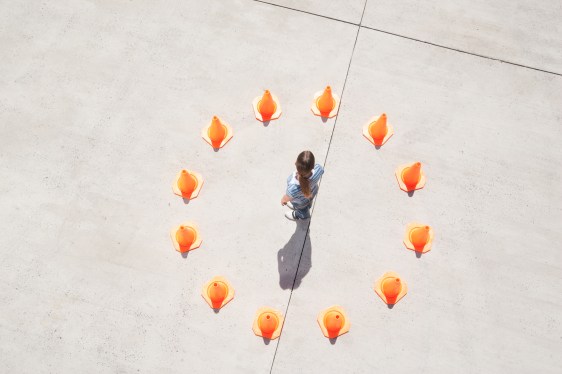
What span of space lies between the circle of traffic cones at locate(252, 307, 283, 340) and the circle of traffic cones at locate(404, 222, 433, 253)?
142 centimetres

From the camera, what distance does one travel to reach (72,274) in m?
4.57

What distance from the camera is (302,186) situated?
3922 millimetres

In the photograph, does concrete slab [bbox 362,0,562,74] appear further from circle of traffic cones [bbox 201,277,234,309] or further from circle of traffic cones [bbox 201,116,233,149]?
circle of traffic cones [bbox 201,277,234,309]

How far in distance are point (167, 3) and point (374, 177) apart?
3065mm

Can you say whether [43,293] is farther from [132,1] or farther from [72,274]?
[132,1]

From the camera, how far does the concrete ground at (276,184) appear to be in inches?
174

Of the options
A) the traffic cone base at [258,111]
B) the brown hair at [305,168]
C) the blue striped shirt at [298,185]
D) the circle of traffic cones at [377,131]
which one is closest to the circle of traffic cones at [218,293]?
the blue striped shirt at [298,185]

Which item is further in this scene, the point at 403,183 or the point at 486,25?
the point at 486,25

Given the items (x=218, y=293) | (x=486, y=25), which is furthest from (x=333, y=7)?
(x=218, y=293)

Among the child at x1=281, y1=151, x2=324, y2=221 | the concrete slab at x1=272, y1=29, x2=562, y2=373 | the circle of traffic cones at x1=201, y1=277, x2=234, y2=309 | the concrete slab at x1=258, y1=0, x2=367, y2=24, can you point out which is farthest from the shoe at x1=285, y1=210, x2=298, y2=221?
the concrete slab at x1=258, y1=0, x2=367, y2=24

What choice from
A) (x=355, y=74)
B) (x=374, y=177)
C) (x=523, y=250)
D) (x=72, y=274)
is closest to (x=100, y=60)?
(x=72, y=274)

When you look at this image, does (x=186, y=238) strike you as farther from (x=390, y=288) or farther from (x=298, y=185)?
(x=390, y=288)

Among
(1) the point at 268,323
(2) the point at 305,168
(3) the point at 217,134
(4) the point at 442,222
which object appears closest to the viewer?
(2) the point at 305,168

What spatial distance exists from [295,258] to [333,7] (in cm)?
288
